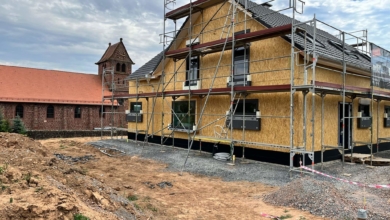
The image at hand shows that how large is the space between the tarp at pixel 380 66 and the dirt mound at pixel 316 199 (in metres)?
7.51

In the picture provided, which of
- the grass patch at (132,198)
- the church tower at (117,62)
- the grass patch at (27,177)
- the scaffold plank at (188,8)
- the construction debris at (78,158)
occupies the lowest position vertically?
the grass patch at (132,198)

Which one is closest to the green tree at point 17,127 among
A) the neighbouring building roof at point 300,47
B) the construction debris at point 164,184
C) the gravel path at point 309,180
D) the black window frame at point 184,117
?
the neighbouring building roof at point 300,47

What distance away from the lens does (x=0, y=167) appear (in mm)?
5652

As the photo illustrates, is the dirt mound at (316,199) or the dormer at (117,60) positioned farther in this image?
the dormer at (117,60)

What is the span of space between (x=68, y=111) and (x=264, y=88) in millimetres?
24058

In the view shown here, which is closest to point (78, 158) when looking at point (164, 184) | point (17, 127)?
point (164, 184)

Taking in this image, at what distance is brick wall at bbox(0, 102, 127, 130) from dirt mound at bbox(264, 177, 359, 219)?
22891mm

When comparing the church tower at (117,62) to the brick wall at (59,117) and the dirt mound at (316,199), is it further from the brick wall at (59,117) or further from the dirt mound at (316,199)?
the dirt mound at (316,199)

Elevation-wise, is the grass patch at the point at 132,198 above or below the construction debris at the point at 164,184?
above

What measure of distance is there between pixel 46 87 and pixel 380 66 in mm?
28849

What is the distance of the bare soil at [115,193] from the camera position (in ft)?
15.2

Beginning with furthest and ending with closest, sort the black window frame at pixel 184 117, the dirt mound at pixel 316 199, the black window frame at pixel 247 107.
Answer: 1. the black window frame at pixel 184 117
2. the black window frame at pixel 247 107
3. the dirt mound at pixel 316 199

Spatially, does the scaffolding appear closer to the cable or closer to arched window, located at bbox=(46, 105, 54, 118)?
the cable

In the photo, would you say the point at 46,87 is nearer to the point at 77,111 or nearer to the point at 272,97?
the point at 77,111
